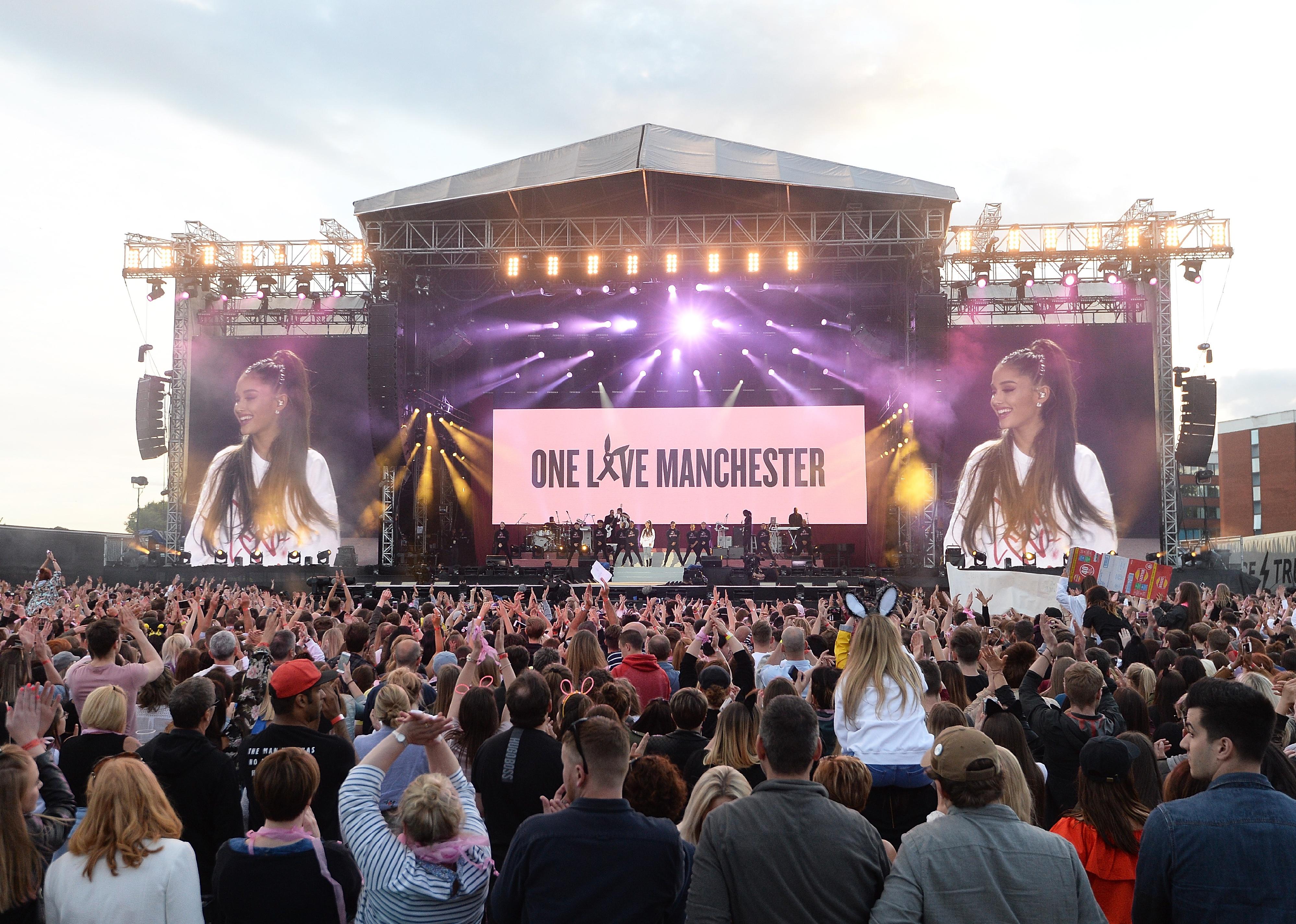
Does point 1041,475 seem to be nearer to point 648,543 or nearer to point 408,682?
point 648,543

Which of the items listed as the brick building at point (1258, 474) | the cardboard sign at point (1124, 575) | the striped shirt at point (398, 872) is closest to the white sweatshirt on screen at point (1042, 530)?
the cardboard sign at point (1124, 575)

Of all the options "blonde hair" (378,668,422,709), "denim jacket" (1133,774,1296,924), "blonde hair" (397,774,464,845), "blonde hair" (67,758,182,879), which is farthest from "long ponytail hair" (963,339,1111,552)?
"blonde hair" (67,758,182,879)

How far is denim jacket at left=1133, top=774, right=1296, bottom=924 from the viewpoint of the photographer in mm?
2230

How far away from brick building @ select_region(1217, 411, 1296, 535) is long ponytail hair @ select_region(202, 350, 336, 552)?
51073 millimetres

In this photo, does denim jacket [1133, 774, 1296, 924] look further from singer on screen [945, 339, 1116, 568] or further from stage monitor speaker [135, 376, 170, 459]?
stage monitor speaker [135, 376, 170, 459]

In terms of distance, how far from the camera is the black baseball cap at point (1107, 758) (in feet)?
8.89

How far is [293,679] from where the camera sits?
3391 mm

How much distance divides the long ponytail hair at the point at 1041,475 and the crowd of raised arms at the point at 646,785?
15938mm

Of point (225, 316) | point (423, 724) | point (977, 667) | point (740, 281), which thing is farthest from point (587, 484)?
point (423, 724)

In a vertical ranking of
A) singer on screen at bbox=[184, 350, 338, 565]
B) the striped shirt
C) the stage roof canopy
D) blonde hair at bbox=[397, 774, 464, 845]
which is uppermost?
the stage roof canopy

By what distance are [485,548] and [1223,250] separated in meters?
18.7

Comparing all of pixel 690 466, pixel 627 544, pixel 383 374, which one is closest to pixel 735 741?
pixel 383 374

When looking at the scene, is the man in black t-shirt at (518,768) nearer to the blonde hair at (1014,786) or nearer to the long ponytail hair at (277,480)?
the blonde hair at (1014,786)

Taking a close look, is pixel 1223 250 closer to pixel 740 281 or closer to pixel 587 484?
pixel 740 281
